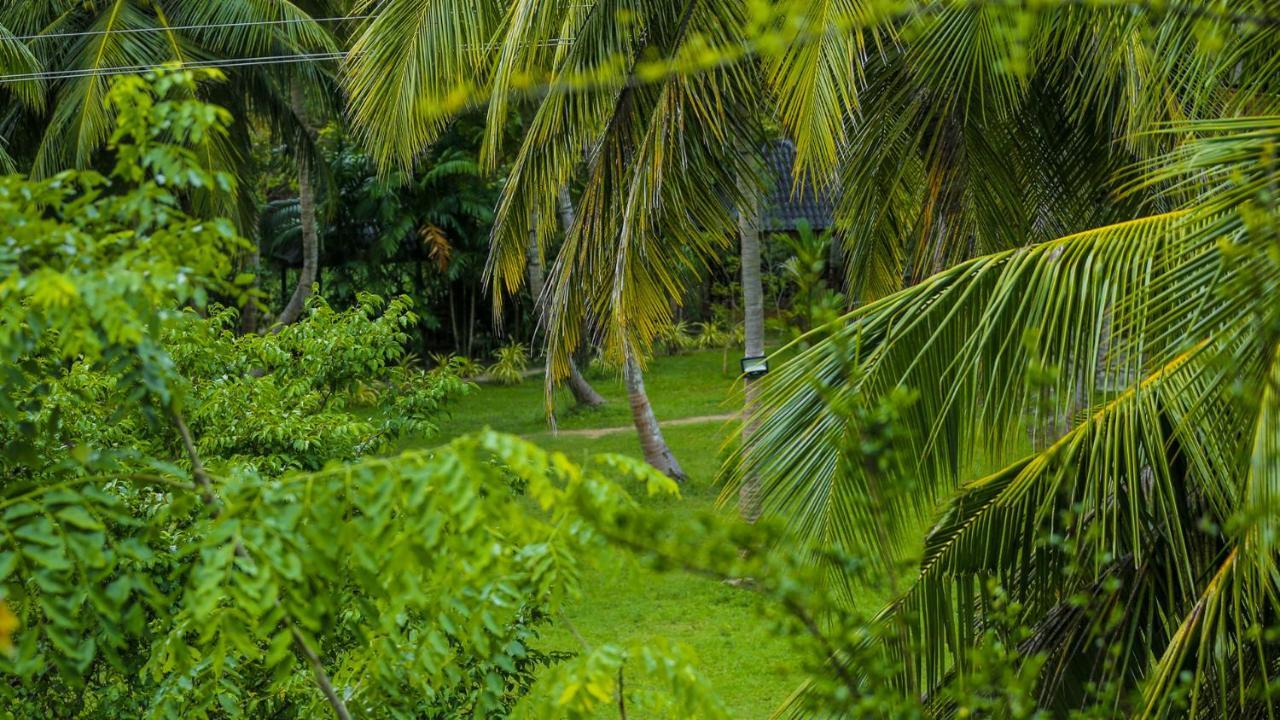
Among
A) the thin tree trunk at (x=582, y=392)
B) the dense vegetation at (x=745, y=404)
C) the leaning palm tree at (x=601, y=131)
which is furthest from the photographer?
the thin tree trunk at (x=582, y=392)

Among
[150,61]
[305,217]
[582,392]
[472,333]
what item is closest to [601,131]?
[150,61]

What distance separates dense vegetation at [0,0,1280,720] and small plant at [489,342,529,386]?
38.6 feet

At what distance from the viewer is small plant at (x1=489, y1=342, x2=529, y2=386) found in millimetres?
21453

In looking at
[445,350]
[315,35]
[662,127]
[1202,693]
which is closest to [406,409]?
[662,127]

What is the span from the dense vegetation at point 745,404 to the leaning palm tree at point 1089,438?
19 mm

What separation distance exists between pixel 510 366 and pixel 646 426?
351 inches

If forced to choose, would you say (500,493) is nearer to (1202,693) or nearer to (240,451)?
(1202,693)

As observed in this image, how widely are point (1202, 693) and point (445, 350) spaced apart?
20471mm

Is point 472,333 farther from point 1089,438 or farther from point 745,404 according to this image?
point 1089,438

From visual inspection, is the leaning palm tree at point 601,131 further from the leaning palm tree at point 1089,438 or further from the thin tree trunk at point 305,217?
the thin tree trunk at point 305,217

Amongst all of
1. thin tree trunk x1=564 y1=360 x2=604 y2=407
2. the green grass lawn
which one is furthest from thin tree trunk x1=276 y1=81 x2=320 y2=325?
thin tree trunk x1=564 y1=360 x2=604 y2=407

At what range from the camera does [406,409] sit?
6.61 m

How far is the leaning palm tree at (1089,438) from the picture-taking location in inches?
127

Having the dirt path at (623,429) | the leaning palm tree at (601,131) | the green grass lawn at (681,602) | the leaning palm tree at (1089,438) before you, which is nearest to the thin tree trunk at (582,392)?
the green grass lawn at (681,602)
